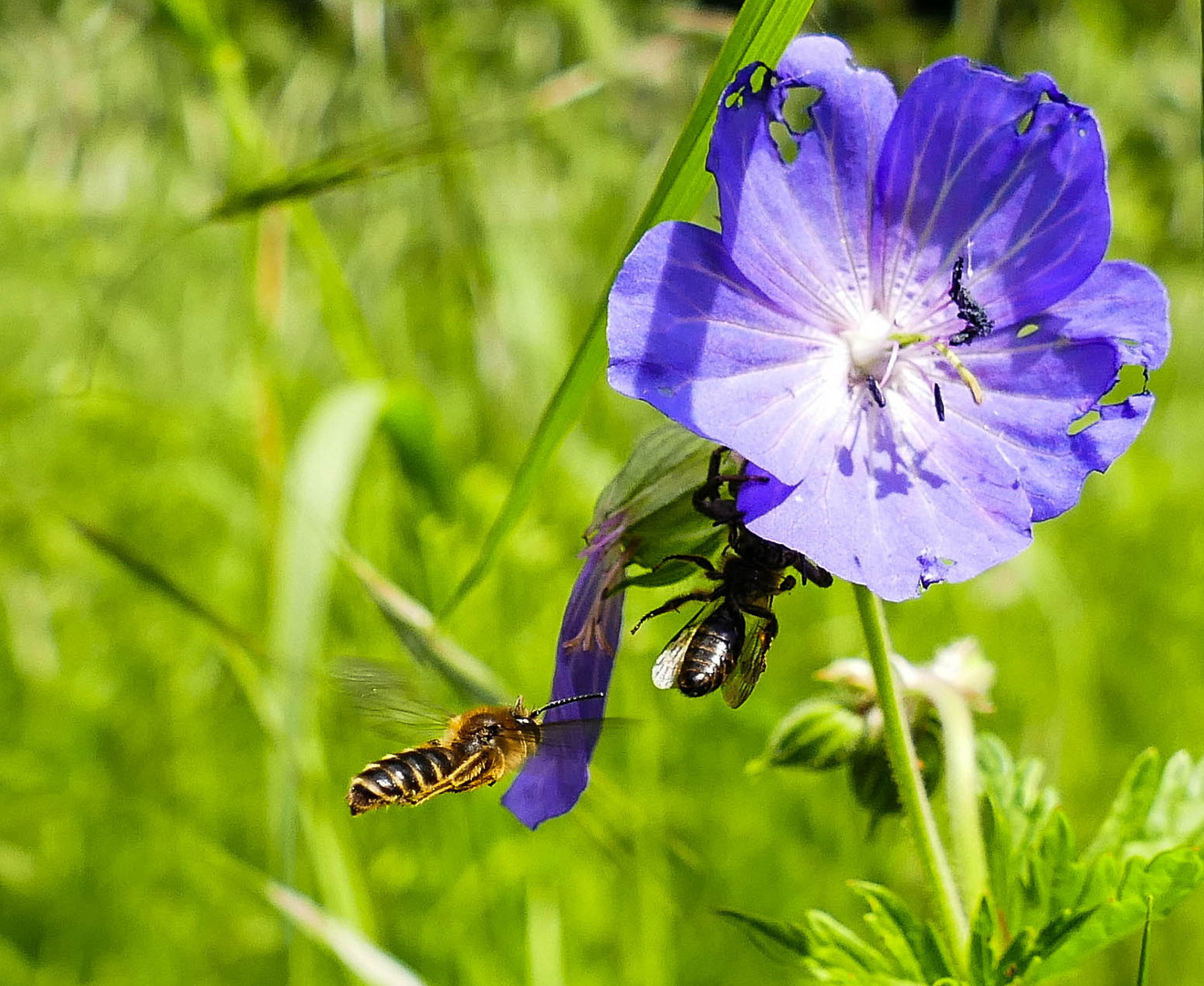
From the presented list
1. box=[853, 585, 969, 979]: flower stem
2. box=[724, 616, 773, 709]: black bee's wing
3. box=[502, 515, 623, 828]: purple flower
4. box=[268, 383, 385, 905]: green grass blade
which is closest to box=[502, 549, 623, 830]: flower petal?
box=[502, 515, 623, 828]: purple flower

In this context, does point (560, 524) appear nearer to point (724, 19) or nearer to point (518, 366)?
point (518, 366)

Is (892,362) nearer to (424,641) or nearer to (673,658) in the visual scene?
(673,658)

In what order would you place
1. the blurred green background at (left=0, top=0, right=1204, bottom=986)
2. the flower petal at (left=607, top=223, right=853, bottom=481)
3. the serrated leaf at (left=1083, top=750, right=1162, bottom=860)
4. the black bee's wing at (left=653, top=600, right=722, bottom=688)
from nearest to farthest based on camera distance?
the flower petal at (left=607, top=223, right=853, bottom=481) < the black bee's wing at (left=653, top=600, right=722, bottom=688) < the serrated leaf at (left=1083, top=750, right=1162, bottom=860) < the blurred green background at (left=0, top=0, right=1204, bottom=986)

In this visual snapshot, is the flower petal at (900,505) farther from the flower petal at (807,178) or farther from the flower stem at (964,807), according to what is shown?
the flower stem at (964,807)

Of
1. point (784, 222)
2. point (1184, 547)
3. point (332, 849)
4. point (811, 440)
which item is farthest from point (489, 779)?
point (1184, 547)

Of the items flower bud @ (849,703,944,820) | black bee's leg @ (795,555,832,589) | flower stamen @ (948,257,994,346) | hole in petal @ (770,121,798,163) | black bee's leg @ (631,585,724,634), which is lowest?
flower bud @ (849,703,944,820)

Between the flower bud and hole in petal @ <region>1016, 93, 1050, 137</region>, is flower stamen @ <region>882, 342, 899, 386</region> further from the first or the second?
the flower bud

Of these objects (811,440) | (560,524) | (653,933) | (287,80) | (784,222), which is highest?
(287,80)

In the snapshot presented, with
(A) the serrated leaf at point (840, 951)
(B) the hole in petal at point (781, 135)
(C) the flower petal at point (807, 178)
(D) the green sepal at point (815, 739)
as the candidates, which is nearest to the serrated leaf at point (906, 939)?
(A) the serrated leaf at point (840, 951)
